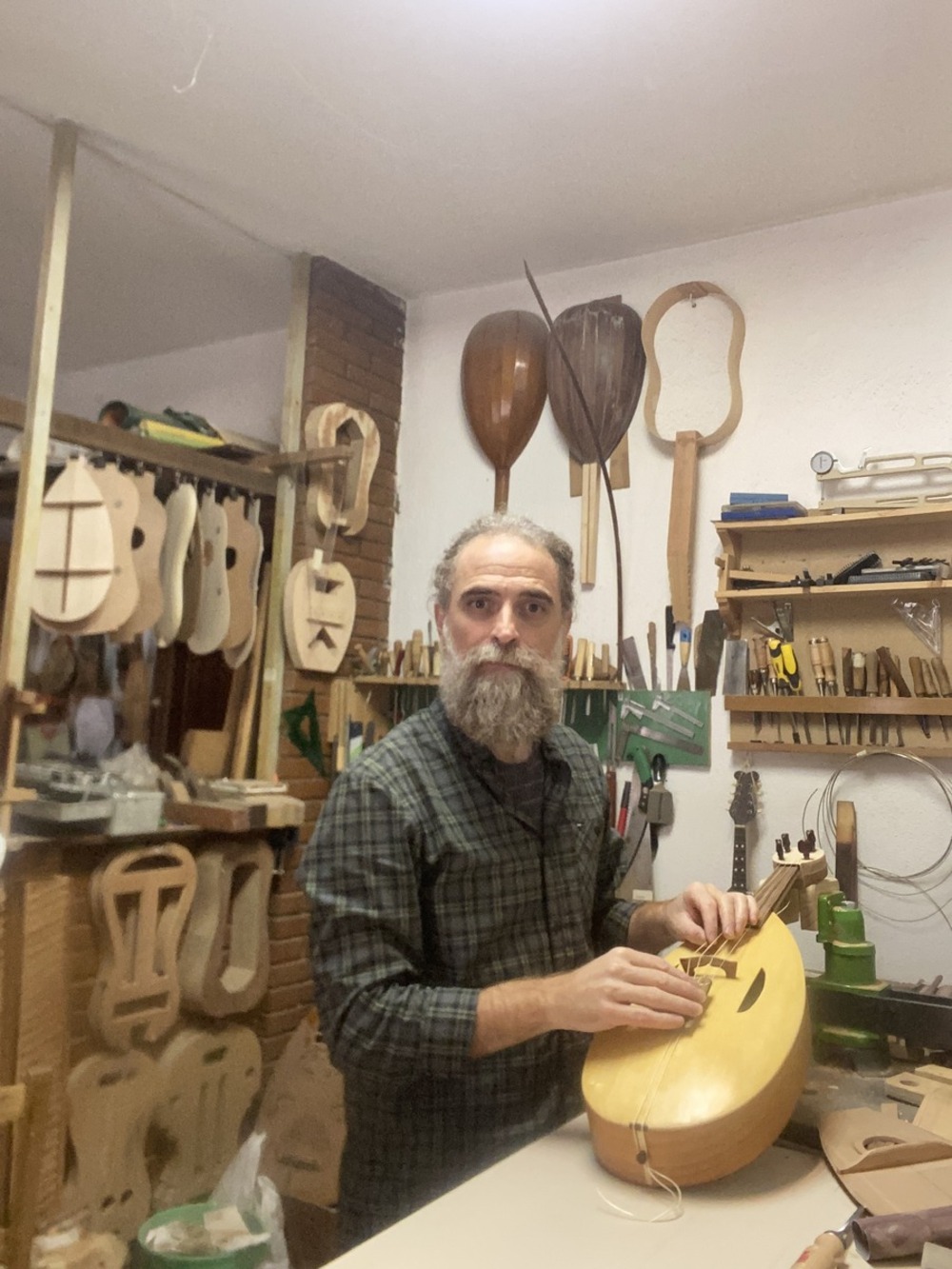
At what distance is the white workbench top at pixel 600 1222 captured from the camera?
987mm

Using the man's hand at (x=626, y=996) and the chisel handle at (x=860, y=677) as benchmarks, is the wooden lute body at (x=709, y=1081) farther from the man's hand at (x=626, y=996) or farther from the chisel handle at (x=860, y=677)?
the chisel handle at (x=860, y=677)

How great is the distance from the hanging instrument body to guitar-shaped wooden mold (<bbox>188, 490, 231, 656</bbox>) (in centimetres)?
184

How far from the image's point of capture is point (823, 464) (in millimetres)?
2549

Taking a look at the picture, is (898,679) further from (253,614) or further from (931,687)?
(253,614)

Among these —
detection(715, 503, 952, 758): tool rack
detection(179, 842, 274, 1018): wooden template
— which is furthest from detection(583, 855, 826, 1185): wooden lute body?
detection(179, 842, 274, 1018): wooden template

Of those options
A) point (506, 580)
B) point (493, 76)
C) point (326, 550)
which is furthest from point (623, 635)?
point (493, 76)

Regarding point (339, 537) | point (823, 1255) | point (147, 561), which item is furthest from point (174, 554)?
point (823, 1255)

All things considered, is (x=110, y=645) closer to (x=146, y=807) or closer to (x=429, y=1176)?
(x=146, y=807)

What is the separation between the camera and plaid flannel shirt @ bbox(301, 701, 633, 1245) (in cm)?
130

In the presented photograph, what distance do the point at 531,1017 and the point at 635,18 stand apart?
1865 millimetres

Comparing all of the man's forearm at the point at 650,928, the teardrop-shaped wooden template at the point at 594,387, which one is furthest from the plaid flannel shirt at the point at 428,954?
the teardrop-shaped wooden template at the point at 594,387

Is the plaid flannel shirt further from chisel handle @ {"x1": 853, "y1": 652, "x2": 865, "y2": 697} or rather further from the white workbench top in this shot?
chisel handle @ {"x1": 853, "y1": 652, "x2": 865, "y2": 697}

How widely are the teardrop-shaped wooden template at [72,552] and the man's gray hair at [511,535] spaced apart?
1.07 metres

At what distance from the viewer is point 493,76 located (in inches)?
84.6
